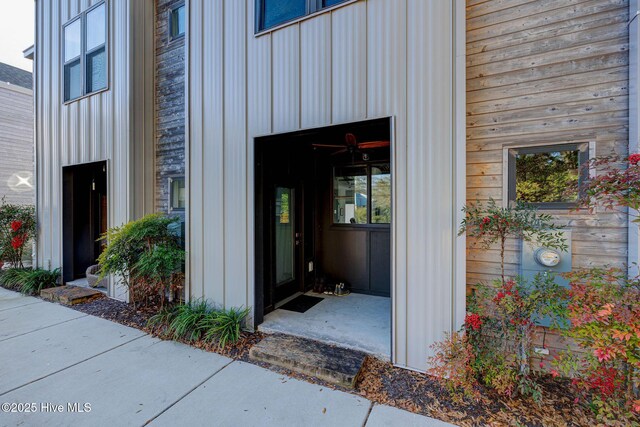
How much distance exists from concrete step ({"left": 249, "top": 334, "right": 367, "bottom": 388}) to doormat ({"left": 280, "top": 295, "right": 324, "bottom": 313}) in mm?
883

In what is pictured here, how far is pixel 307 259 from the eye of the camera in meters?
4.95

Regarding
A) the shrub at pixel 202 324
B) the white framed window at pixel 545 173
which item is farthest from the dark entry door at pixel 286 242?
the white framed window at pixel 545 173

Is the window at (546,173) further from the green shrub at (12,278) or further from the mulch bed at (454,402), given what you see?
the green shrub at (12,278)

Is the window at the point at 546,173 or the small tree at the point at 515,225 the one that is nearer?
the small tree at the point at 515,225

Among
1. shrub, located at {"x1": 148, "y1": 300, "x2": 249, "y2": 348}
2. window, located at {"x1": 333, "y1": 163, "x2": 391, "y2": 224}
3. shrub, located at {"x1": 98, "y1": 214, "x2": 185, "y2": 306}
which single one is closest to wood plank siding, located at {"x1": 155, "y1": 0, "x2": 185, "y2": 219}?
shrub, located at {"x1": 98, "y1": 214, "x2": 185, "y2": 306}

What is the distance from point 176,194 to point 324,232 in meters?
2.81

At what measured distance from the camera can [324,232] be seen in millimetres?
5223

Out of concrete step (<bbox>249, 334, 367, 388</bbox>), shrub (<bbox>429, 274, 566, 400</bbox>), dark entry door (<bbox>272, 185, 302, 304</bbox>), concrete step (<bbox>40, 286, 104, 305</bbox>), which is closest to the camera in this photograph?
shrub (<bbox>429, 274, 566, 400</bbox>)

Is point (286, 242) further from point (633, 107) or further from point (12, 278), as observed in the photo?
point (12, 278)

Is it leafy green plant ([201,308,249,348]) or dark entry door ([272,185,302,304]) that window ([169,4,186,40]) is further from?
leafy green plant ([201,308,249,348])

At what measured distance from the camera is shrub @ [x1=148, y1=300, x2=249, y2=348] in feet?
10.7

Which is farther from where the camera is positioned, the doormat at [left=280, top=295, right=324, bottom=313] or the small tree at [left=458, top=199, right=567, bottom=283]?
the doormat at [left=280, top=295, right=324, bottom=313]

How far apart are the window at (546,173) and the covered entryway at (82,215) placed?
6.76m

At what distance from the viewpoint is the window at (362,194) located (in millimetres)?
4758
